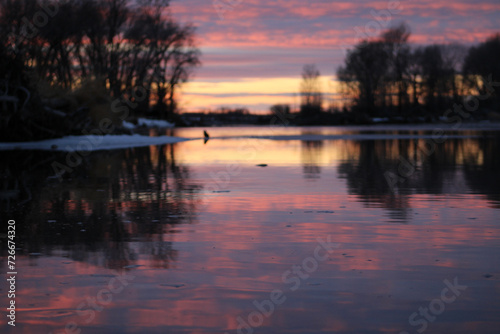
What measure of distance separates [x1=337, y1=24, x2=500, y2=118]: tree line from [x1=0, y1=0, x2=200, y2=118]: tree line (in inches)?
1662

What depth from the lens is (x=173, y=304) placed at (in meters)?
6.50

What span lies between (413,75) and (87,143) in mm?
98637

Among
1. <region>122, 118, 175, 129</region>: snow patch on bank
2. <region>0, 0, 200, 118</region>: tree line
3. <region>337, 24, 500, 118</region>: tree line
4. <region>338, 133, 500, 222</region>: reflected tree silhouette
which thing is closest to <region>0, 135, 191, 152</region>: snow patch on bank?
<region>0, 0, 200, 118</region>: tree line

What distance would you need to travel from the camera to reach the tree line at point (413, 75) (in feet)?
415

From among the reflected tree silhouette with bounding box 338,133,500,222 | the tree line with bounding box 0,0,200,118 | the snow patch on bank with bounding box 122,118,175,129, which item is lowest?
the reflected tree silhouette with bounding box 338,133,500,222

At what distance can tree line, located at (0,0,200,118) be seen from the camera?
50062 mm

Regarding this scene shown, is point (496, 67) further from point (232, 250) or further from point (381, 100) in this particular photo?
point (232, 250)

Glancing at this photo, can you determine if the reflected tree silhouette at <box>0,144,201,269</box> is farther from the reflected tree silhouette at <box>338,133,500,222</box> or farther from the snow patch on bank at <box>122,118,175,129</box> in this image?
the snow patch on bank at <box>122,118,175,129</box>

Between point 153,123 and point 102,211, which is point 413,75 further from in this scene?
point 102,211

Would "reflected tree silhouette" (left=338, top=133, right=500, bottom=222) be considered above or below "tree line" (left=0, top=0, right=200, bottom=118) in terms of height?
below

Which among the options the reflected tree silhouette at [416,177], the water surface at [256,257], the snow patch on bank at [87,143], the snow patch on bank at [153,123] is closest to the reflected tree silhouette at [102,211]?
the water surface at [256,257]

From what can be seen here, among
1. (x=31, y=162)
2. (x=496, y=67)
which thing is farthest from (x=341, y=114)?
(x=31, y=162)

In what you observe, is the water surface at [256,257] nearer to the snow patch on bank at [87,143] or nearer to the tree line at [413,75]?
the snow patch on bank at [87,143]

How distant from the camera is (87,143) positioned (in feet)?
138
